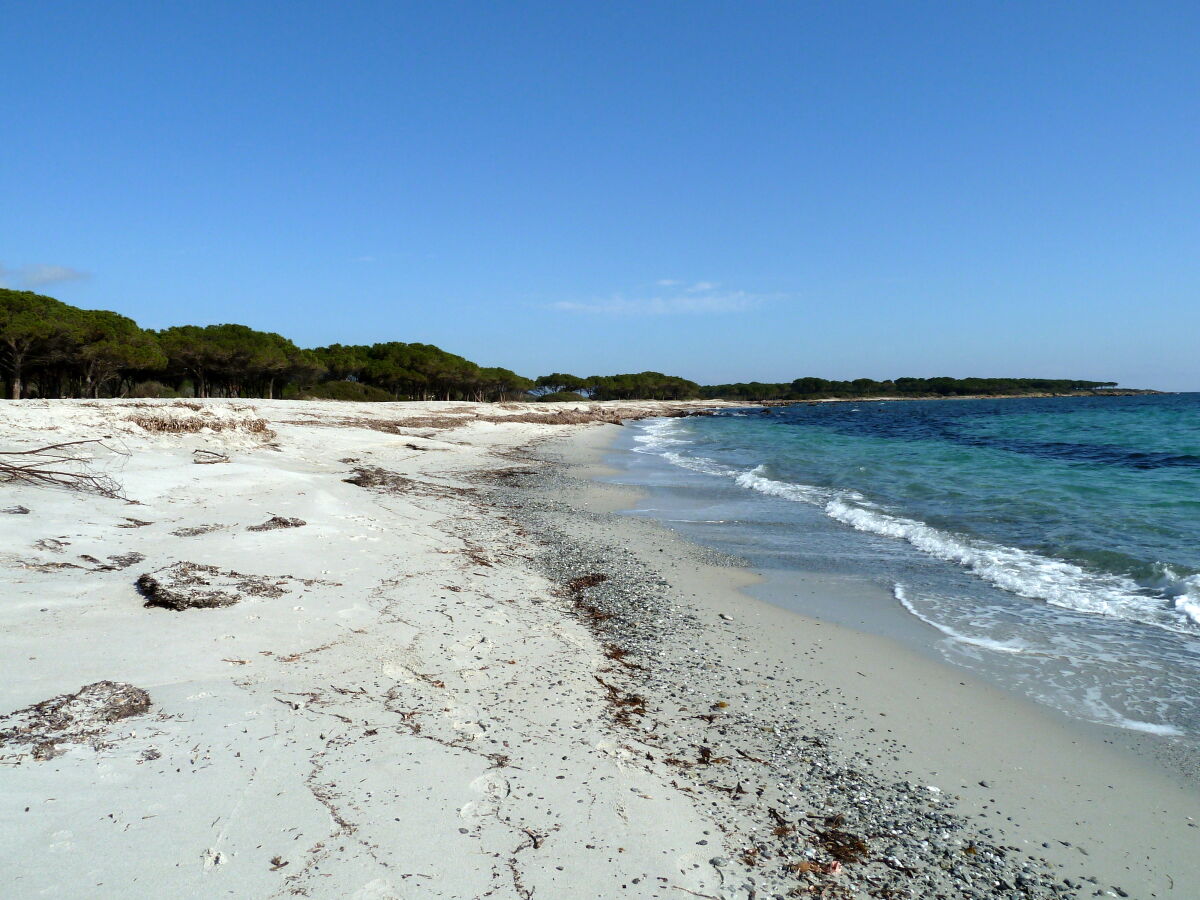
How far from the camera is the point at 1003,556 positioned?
30.0ft

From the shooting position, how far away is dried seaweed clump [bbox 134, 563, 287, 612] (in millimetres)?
4676

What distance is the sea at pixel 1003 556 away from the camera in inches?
210

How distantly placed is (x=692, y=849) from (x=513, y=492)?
37.1 feet

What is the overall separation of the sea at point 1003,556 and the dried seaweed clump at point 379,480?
4.76m

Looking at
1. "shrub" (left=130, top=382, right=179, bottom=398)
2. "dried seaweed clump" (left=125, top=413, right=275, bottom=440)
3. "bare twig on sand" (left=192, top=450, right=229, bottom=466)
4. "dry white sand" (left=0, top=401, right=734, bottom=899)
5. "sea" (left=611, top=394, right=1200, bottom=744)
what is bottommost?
"sea" (left=611, top=394, right=1200, bottom=744)

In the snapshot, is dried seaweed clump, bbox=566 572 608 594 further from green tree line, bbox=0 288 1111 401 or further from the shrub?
the shrub

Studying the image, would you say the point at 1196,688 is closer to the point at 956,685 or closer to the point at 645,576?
the point at 956,685

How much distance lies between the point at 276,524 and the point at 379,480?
567cm

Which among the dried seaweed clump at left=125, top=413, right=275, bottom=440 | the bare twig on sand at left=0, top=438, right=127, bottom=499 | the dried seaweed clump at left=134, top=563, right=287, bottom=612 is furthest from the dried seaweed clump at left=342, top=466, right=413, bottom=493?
the dried seaweed clump at left=134, top=563, right=287, bottom=612

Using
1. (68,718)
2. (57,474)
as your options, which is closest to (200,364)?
(57,474)

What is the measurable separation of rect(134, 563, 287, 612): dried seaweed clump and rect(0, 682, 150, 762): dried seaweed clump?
1.24m

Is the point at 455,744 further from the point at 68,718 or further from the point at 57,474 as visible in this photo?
the point at 57,474

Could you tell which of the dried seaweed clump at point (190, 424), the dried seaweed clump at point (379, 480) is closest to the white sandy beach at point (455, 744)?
the dried seaweed clump at point (379, 480)

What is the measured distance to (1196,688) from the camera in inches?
196
